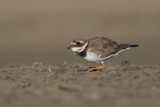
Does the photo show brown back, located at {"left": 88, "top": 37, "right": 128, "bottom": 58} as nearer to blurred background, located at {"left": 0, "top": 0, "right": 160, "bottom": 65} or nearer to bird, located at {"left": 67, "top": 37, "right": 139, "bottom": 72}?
bird, located at {"left": 67, "top": 37, "right": 139, "bottom": 72}

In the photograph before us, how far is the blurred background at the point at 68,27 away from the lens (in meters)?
21.2

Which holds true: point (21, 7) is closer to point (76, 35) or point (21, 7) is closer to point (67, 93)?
point (76, 35)

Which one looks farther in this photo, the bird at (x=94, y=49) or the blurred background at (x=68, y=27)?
the blurred background at (x=68, y=27)

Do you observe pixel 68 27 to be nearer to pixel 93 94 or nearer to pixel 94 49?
pixel 94 49

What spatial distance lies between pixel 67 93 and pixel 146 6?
23830 mm

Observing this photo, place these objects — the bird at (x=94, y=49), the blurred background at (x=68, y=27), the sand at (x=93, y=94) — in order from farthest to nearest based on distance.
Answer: the blurred background at (x=68, y=27) → the bird at (x=94, y=49) → the sand at (x=93, y=94)

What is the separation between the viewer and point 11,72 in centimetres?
1202

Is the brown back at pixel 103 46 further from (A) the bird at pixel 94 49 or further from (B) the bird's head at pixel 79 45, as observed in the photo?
(B) the bird's head at pixel 79 45

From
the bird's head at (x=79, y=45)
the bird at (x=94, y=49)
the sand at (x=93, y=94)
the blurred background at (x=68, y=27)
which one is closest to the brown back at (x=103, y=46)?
the bird at (x=94, y=49)

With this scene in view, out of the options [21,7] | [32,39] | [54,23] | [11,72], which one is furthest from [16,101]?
[21,7]

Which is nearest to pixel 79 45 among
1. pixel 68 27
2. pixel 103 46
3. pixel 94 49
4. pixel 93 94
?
pixel 94 49

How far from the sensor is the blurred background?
2119cm

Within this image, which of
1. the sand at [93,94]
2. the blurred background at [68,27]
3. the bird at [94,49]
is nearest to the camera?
the sand at [93,94]

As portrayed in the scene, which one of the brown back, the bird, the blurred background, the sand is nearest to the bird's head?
the bird
